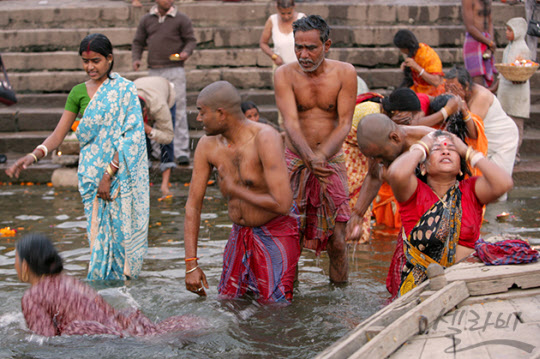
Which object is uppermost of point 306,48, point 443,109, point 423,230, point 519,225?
point 306,48

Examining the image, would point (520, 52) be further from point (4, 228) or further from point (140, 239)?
point (4, 228)

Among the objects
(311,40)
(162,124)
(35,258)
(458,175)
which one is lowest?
(35,258)

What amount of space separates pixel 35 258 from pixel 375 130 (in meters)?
2.15

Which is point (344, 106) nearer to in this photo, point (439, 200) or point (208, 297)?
point (439, 200)

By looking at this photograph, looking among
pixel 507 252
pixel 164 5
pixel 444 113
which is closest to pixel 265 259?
pixel 507 252

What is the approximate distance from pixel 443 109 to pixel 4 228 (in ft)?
15.0

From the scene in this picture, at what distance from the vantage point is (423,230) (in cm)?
416

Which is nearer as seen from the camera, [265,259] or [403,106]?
[265,259]

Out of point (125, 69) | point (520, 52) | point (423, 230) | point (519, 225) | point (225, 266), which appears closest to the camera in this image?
point (423, 230)

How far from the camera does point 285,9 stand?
9.41 metres

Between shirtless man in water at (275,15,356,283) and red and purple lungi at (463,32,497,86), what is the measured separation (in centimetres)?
472

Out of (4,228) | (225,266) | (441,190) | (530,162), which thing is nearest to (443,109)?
(441,190)

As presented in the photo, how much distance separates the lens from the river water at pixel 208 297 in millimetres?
4234

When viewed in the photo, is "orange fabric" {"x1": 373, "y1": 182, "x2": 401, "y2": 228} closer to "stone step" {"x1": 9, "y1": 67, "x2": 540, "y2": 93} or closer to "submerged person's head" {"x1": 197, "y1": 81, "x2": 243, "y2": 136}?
"submerged person's head" {"x1": 197, "y1": 81, "x2": 243, "y2": 136}
